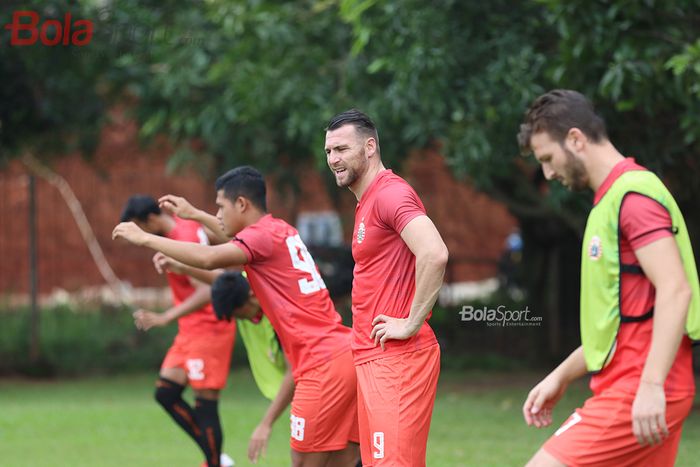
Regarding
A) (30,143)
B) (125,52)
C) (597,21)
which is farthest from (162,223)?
(30,143)

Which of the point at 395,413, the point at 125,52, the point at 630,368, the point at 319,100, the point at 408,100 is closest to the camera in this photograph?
the point at 630,368

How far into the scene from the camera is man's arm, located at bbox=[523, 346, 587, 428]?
4551 millimetres

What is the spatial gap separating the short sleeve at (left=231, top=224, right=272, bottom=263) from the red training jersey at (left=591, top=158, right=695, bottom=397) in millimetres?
2265

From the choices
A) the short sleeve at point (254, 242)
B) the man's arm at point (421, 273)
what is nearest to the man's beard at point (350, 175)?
the man's arm at point (421, 273)

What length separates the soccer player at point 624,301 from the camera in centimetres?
405

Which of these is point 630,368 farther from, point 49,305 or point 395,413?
point 49,305

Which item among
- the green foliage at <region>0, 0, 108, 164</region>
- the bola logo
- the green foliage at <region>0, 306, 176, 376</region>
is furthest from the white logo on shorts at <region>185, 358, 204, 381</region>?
the green foliage at <region>0, 306, 176, 376</region>

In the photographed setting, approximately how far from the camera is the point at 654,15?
35.2 feet

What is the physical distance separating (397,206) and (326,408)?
4.75 ft

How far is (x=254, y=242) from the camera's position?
6.09 m

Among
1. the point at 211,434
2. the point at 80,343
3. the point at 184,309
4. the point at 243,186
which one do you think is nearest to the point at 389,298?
the point at 243,186

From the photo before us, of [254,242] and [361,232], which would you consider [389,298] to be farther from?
[254,242]

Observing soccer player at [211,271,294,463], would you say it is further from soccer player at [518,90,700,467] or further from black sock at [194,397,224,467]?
soccer player at [518,90,700,467]

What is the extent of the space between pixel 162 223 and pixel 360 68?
5.08 m
